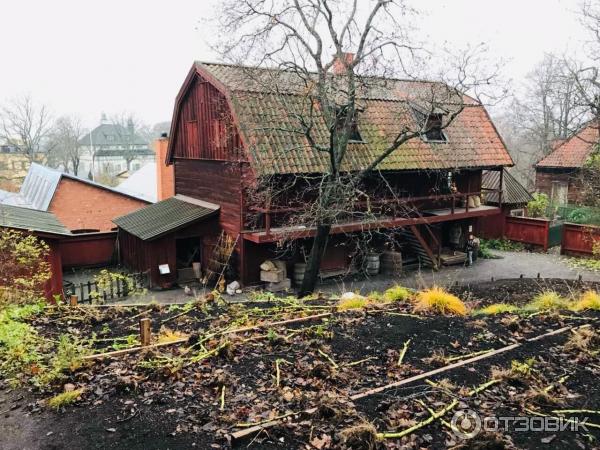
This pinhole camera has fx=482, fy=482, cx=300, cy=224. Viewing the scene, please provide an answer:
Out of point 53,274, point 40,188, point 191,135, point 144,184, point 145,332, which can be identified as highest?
point 191,135

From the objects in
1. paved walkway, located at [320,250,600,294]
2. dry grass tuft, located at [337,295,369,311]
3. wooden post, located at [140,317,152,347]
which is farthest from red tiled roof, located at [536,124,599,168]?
wooden post, located at [140,317,152,347]

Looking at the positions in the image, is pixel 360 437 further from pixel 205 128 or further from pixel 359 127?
pixel 205 128

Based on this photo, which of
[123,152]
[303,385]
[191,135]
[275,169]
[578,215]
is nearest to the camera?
[303,385]

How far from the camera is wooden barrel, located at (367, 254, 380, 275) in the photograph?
739 inches

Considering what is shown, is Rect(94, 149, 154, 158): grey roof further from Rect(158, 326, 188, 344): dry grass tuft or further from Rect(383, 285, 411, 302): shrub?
Rect(158, 326, 188, 344): dry grass tuft

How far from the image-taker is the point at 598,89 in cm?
2059

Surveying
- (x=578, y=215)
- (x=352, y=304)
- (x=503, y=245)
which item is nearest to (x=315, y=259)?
(x=352, y=304)

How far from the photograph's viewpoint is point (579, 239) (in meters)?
21.6

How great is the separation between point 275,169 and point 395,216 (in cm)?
530

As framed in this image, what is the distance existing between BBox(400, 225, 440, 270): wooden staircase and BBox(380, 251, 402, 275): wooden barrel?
1210 mm

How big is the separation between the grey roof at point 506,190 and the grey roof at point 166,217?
14699mm

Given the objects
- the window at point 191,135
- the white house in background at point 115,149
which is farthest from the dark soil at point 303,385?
the white house in background at point 115,149

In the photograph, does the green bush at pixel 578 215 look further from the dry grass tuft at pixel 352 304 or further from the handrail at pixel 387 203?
the dry grass tuft at pixel 352 304

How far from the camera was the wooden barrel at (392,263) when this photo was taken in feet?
Answer: 62.2
